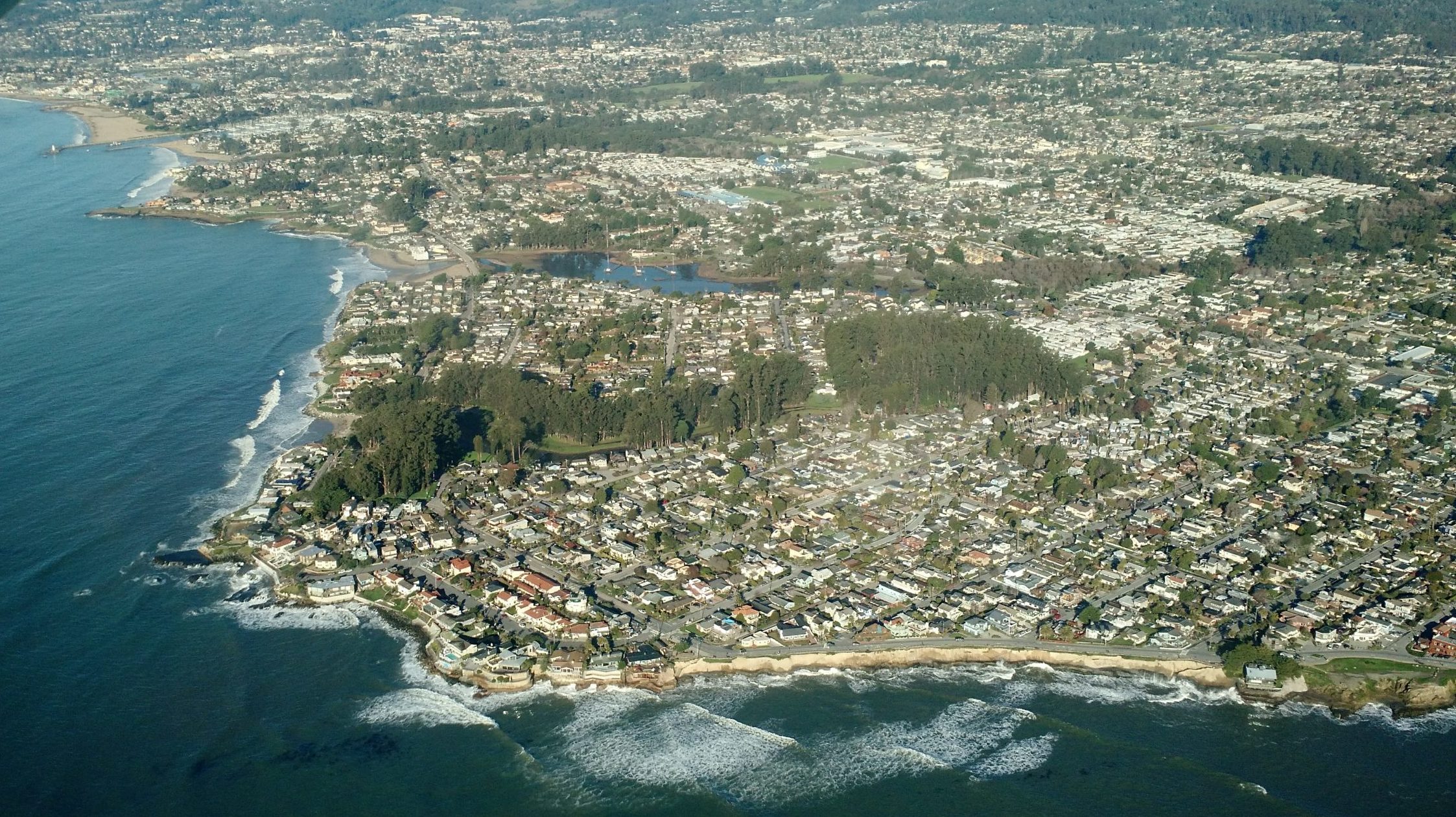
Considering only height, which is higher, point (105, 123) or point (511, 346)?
point (105, 123)

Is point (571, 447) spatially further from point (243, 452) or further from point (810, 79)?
point (810, 79)

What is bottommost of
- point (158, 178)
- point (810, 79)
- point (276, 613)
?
point (276, 613)

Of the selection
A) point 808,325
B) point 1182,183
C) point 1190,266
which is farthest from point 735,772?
point 1182,183

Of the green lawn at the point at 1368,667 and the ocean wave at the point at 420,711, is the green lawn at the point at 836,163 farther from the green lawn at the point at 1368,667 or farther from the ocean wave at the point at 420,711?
the ocean wave at the point at 420,711

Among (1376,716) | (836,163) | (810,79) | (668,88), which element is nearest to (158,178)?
(836,163)

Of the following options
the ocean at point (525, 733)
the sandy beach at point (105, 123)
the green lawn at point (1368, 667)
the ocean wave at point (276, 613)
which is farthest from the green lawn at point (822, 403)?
the sandy beach at point (105, 123)

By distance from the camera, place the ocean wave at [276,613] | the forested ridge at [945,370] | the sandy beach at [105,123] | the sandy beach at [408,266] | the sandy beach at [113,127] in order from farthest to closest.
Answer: the sandy beach at [105,123]
the sandy beach at [113,127]
the sandy beach at [408,266]
the forested ridge at [945,370]
the ocean wave at [276,613]

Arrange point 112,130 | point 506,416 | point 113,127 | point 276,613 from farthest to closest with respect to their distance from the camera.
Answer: point 113,127, point 112,130, point 506,416, point 276,613
